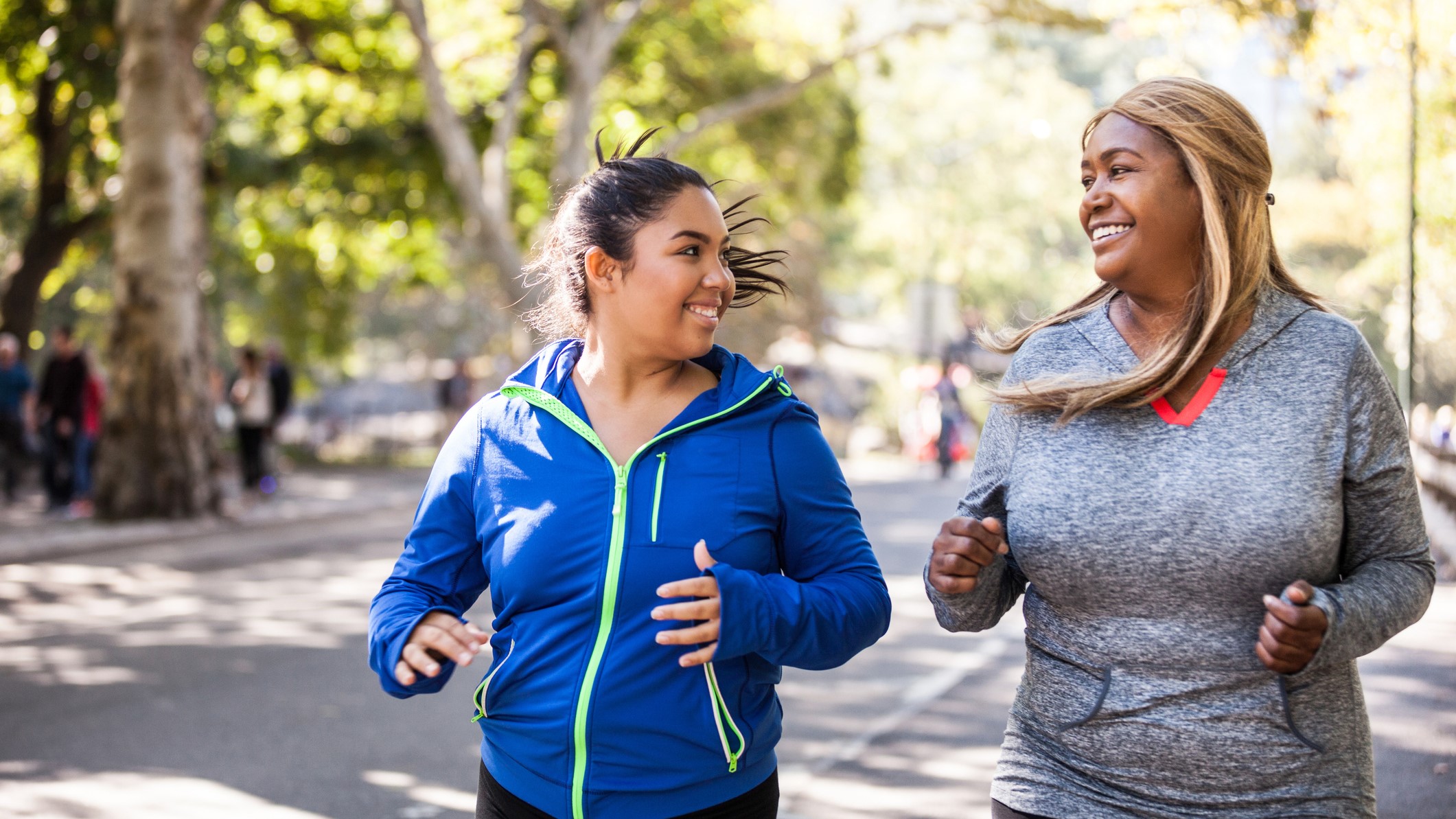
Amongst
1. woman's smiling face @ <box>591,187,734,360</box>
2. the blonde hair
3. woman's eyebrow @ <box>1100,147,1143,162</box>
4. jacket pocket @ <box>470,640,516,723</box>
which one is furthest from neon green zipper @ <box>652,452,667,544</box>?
woman's eyebrow @ <box>1100,147,1143,162</box>

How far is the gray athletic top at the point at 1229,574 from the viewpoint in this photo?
2217 mm

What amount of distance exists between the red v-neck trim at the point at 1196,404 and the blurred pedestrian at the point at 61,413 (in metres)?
15.2

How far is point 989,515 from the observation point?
260 centimetres

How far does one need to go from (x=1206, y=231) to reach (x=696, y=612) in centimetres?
108

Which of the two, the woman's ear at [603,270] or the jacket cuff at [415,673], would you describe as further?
the woman's ear at [603,270]

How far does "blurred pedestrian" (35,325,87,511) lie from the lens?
15508mm

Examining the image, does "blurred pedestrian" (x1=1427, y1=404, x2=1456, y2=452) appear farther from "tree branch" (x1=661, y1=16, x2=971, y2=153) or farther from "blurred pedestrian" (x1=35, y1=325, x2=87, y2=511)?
"blurred pedestrian" (x1=35, y1=325, x2=87, y2=511)

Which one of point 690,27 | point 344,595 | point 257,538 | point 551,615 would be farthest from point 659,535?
point 690,27

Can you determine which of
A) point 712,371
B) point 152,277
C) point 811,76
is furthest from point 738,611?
point 811,76

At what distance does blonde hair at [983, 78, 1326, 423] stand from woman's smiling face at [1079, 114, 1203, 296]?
0.02 metres

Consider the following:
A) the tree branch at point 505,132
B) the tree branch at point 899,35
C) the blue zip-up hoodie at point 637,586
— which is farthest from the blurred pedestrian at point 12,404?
the blue zip-up hoodie at point 637,586

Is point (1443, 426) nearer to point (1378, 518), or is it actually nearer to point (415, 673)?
point (1378, 518)

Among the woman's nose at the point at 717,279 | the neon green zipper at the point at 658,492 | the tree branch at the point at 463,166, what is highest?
the tree branch at the point at 463,166

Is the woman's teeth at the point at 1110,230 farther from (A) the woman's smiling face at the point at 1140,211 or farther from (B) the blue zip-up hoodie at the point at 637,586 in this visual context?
(B) the blue zip-up hoodie at the point at 637,586
